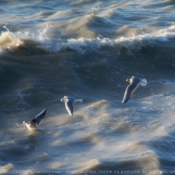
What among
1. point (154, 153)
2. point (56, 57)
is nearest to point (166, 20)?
point (56, 57)

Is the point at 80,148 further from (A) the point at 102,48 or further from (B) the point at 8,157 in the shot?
(A) the point at 102,48

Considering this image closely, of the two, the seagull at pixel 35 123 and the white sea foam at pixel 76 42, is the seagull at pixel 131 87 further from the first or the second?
the white sea foam at pixel 76 42

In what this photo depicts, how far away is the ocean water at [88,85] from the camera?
294 inches

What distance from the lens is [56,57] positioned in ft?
40.1

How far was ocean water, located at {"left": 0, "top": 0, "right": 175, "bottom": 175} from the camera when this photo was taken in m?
7.46

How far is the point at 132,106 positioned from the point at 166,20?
20.8ft

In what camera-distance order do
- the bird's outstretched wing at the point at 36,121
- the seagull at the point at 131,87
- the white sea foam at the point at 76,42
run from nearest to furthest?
1. the bird's outstretched wing at the point at 36,121
2. the seagull at the point at 131,87
3. the white sea foam at the point at 76,42

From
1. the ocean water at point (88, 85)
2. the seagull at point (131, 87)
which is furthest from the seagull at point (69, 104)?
the seagull at point (131, 87)

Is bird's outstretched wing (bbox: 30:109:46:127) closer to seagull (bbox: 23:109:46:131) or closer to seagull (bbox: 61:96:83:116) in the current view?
seagull (bbox: 23:109:46:131)

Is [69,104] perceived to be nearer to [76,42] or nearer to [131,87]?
[131,87]

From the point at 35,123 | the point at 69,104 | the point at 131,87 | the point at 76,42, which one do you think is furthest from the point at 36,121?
the point at 76,42

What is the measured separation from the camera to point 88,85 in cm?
1110

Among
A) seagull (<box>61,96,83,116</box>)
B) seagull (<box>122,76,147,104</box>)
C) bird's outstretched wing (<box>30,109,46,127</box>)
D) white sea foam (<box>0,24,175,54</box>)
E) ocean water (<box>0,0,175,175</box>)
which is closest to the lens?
ocean water (<box>0,0,175,175</box>)

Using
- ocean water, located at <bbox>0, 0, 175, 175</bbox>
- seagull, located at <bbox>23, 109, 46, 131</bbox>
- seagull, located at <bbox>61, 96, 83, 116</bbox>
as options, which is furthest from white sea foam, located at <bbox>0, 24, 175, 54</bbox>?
seagull, located at <bbox>23, 109, 46, 131</bbox>
